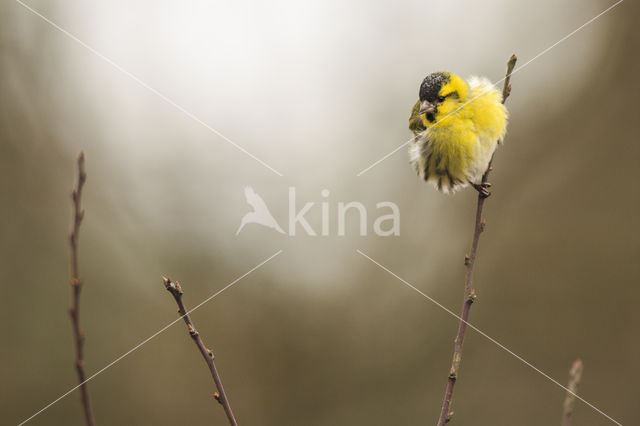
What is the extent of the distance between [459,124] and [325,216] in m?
2.71

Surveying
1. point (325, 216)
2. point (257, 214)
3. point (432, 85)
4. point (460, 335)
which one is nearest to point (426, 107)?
point (432, 85)

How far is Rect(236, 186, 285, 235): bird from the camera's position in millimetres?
4656

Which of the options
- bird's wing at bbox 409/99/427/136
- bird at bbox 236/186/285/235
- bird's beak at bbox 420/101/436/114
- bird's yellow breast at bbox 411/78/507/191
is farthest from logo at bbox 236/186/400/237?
bird's beak at bbox 420/101/436/114

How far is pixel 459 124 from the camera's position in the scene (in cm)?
235

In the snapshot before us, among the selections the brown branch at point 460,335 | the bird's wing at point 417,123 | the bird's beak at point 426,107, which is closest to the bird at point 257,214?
the bird's wing at point 417,123

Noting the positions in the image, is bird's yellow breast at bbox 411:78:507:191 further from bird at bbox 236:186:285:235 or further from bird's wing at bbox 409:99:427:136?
bird at bbox 236:186:285:235

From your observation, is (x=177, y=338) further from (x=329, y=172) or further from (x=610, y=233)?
(x=610, y=233)

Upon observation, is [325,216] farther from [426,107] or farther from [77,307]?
[77,307]

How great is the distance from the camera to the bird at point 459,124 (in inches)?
91.7

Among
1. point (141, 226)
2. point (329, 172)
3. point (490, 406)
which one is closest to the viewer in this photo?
point (490, 406)

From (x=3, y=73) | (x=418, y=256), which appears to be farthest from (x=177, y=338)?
(x=3, y=73)

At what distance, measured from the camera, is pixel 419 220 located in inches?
187

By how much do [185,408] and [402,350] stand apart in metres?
1.87

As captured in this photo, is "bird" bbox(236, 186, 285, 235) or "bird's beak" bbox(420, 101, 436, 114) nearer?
"bird's beak" bbox(420, 101, 436, 114)
